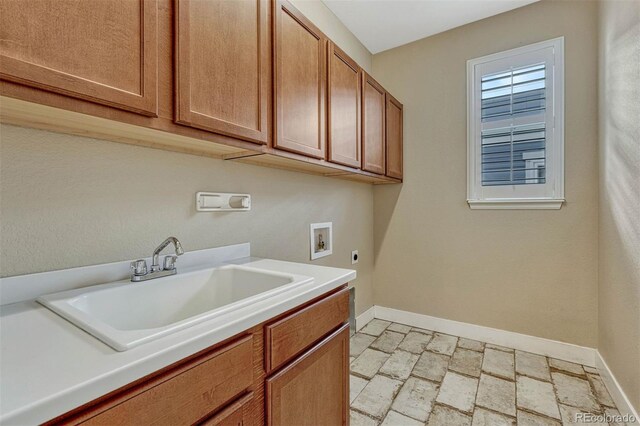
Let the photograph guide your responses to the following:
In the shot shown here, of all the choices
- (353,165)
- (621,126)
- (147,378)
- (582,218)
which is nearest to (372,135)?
(353,165)

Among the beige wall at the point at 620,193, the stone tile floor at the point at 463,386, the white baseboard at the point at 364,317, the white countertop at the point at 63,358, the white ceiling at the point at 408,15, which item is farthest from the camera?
the white baseboard at the point at 364,317

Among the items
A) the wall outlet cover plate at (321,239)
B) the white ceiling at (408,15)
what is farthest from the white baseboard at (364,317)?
the white ceiling at (408,15)

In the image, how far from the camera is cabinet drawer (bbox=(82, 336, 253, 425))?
52 cm

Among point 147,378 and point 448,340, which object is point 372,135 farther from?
point 147,378

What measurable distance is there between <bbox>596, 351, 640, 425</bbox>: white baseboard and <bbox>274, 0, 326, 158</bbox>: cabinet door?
1.99 meters

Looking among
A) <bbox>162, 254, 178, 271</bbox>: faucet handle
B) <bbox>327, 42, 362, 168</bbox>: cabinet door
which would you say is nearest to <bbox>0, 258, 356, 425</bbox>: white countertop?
<bbox>162, 254, 178, 271</bbox>: faucet handle

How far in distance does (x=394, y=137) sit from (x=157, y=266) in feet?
6.86

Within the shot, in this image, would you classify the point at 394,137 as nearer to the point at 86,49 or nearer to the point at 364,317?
the point at 364,317

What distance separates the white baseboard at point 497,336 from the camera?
205 cm

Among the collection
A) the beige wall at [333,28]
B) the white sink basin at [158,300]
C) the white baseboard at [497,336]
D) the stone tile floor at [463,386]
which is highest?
the beige wall at [333,28]

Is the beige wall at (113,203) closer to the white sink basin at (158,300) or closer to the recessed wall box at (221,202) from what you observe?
the recessed wall box at (221,202)

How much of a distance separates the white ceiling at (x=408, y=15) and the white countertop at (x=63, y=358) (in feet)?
7.68

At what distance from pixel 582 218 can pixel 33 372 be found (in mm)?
2790

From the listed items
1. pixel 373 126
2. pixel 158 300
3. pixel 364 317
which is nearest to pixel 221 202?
pixel 158 300
